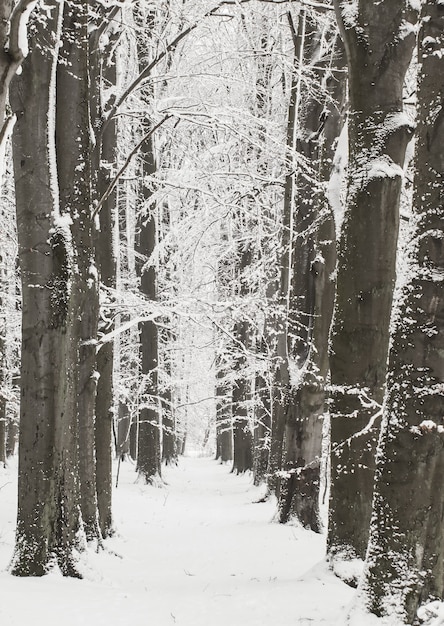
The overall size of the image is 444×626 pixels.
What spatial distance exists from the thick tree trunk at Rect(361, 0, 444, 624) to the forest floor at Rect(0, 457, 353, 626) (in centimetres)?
56

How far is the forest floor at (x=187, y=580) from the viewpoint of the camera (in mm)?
4645

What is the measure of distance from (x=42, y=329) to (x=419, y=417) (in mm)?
3398

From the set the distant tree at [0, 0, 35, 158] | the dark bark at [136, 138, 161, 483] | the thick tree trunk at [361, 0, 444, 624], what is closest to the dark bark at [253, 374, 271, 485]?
the dark bark at [136, 138, 161, 483]

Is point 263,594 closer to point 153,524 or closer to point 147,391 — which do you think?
point 153,524

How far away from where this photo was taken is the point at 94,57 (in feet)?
26.8

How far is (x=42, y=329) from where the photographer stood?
5551mm

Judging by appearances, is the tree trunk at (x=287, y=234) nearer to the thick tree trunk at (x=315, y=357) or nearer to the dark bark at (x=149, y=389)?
the thick tree trunk at (x=315, y=357)

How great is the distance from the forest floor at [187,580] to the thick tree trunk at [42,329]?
448 millimetres

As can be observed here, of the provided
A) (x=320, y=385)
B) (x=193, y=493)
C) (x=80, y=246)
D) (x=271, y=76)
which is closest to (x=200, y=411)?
(x=193, y=493)

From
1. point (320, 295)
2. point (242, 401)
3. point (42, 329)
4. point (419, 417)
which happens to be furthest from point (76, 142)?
point (242, 401)

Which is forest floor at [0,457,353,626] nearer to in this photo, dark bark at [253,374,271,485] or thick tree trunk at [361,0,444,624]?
thick tree trunk at [361,0,444,624]

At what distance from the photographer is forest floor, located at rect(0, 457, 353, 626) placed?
464 centimetres

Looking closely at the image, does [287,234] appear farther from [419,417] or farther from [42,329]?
[419,417]

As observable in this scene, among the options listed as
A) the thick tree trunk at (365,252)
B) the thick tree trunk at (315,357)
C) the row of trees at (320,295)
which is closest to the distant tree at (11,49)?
the row of trees at (320,295)
